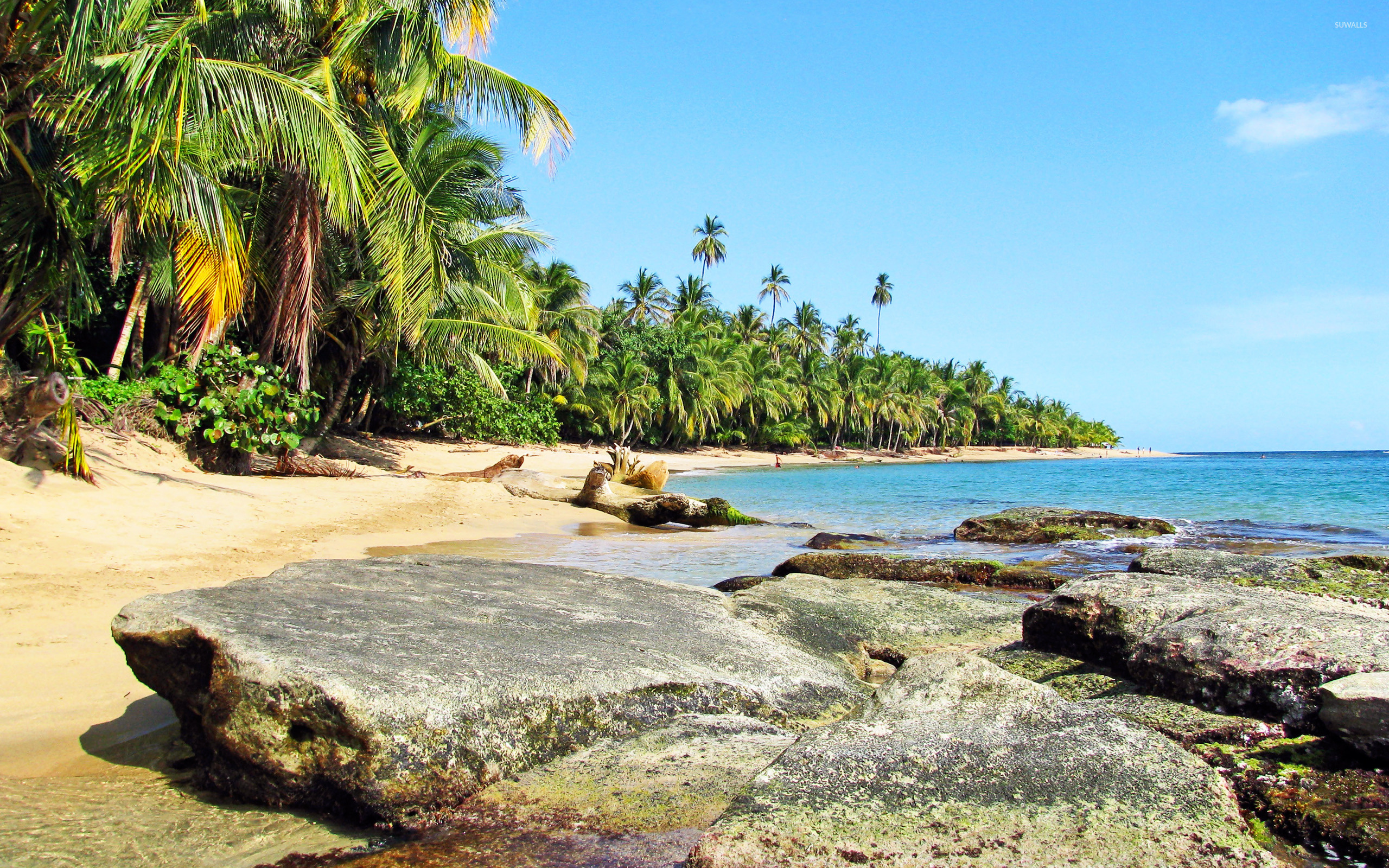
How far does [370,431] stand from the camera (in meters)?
25.1

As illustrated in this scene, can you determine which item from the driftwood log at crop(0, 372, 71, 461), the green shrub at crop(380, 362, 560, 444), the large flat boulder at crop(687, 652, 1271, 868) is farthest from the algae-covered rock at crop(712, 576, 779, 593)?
the green shrub at crop(380, 362, 560, 444)

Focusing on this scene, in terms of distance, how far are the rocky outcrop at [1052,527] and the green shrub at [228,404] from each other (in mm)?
11070

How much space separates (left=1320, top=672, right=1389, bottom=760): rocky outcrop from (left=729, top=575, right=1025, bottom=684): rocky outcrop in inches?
78.0

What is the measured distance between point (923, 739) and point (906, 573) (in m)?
4.94

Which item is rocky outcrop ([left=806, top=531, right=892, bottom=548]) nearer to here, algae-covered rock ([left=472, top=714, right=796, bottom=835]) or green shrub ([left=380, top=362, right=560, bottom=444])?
algae-covered rock ([left=472, top=714, right=796, bottom=835])

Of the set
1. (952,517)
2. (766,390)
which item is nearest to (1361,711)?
(952,517)

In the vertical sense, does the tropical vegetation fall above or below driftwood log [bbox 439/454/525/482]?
above

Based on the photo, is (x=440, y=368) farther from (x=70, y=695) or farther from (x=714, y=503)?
(x=70, y=695)

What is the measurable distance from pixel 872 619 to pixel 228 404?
11.4m

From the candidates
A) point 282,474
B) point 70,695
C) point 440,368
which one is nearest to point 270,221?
point 282,474

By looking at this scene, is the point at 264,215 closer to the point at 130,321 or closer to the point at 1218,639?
the point at 130,321

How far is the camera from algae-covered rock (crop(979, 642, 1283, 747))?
2857mm

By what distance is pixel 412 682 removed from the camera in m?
2.67

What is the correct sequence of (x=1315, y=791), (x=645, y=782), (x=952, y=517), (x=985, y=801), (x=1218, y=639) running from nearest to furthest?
1. (x=985, y=801)
2. (x=1315, y=791)
3. (x=645, y=782)
4. (x=1218, y=639)
5. (x=952, y=517)
